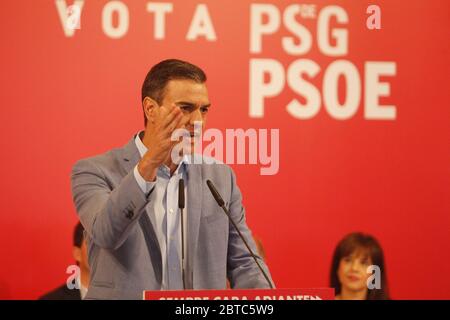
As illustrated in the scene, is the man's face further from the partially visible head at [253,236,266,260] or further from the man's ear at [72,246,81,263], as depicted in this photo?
the man's ear at [72,246,81,263]

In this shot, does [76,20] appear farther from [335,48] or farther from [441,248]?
[441,248]

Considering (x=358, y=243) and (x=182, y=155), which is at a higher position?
(x=182, y=155)

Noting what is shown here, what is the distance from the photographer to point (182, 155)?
3.32 m

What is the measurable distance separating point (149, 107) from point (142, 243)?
2.47ft

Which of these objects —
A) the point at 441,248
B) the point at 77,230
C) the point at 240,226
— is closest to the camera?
the point at 240,226

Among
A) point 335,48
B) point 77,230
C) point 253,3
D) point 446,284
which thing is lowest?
point 446,284

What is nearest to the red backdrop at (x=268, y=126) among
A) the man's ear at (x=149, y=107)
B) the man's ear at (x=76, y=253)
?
the man's ear at (x=76, y=253)

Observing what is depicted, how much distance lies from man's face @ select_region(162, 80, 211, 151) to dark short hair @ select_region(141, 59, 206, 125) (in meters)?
0.04

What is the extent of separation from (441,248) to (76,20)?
7.57 feet

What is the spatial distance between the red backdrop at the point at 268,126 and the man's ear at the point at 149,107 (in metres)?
0.13

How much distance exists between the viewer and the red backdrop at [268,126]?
368 cm

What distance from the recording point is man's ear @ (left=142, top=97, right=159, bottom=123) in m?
3.48
